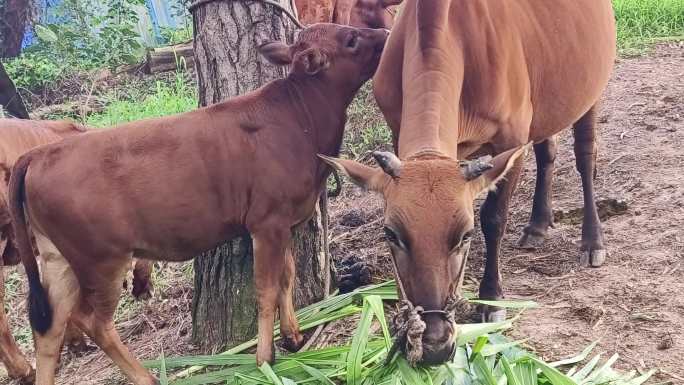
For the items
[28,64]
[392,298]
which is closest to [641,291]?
[392,298]

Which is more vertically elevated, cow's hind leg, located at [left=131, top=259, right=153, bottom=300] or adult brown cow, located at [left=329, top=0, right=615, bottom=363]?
adult brown cow, located at [left=329, top=0, right=615, bottom=363]

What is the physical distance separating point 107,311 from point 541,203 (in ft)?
9.45

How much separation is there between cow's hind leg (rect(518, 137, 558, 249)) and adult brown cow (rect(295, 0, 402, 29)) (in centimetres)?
134

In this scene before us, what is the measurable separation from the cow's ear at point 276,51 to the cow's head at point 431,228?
3.53 ft

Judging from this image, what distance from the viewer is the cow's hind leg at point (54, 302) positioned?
3826mm

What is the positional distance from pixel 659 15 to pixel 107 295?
8125 mm

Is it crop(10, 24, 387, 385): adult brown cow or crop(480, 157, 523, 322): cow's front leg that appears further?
crop(480, 157, 523, 322): cow's front leg

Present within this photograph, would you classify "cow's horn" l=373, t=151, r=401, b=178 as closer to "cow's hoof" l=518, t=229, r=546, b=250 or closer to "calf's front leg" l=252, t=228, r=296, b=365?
"calf's front leg" l=252, t=228, r=296, b=365

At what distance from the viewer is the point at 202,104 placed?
14.6ft

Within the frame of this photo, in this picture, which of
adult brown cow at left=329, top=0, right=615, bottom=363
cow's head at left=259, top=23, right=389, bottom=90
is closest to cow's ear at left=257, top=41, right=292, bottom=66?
cow's head at left=259, top=23, right=389, bottom=90

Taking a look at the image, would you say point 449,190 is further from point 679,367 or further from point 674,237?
point 674,237

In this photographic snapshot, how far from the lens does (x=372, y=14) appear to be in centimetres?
590

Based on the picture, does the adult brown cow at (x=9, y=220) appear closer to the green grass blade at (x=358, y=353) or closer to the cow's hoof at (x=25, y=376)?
the cow's hoof at (x=25, y=376)

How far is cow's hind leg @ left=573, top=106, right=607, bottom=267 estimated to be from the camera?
4891 mm
